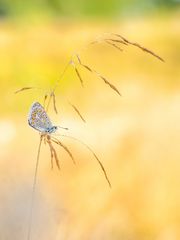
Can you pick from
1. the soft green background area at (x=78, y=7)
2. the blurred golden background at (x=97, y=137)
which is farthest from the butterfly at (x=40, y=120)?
the soft green background area at (x=78, y=7)

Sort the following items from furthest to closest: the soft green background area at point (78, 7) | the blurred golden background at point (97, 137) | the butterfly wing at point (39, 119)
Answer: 1. the soft green background area at point (78, 7)
2. the blurred golden background at point (97, 137)
3. the butterfly wing at point (39, 119)

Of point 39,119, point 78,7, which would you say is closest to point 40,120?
point 39,119

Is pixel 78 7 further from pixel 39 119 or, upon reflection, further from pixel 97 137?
pixel 39 119

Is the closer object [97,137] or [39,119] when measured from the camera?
[39,119]

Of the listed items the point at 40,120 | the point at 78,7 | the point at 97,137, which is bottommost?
the point at 78,7

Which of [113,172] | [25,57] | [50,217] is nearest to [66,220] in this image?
[50,217]

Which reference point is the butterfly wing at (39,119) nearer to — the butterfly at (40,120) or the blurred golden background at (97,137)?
the butterfly at (40,120)
